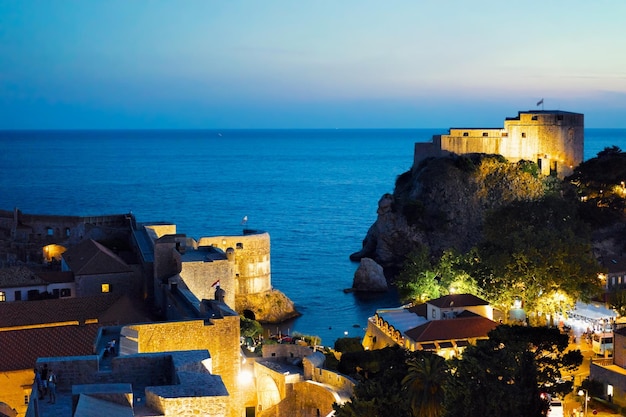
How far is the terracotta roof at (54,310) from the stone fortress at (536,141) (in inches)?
1993

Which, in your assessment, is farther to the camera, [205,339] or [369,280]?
[369,280]

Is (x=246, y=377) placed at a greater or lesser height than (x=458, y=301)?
lesser

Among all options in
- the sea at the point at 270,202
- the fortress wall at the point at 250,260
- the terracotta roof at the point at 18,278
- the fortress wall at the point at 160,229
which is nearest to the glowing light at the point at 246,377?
the terracotta roof at the point at 18,278

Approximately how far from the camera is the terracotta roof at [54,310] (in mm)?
24406

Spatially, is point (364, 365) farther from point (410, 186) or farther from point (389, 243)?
point (410, 186)

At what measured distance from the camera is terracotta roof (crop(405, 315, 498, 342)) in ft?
99.2

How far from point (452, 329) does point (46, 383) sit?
2143 cm

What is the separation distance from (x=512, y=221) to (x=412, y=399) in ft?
83.5

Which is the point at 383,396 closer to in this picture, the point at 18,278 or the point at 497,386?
the point at 497,386

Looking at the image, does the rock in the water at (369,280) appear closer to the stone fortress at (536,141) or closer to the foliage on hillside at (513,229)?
the foliage on hillside at (513,229)

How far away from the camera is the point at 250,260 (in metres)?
43.2

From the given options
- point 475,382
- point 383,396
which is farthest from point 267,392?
point 475,382

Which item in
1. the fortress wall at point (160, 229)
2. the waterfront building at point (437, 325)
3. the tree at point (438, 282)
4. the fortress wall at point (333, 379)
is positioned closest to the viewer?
the fortress wall at point (333, 379)

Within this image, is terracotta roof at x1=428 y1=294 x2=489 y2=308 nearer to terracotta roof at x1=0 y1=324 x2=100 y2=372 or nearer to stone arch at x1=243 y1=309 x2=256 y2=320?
stone arch at x1=243 y1=309 x2=256 y2=320
